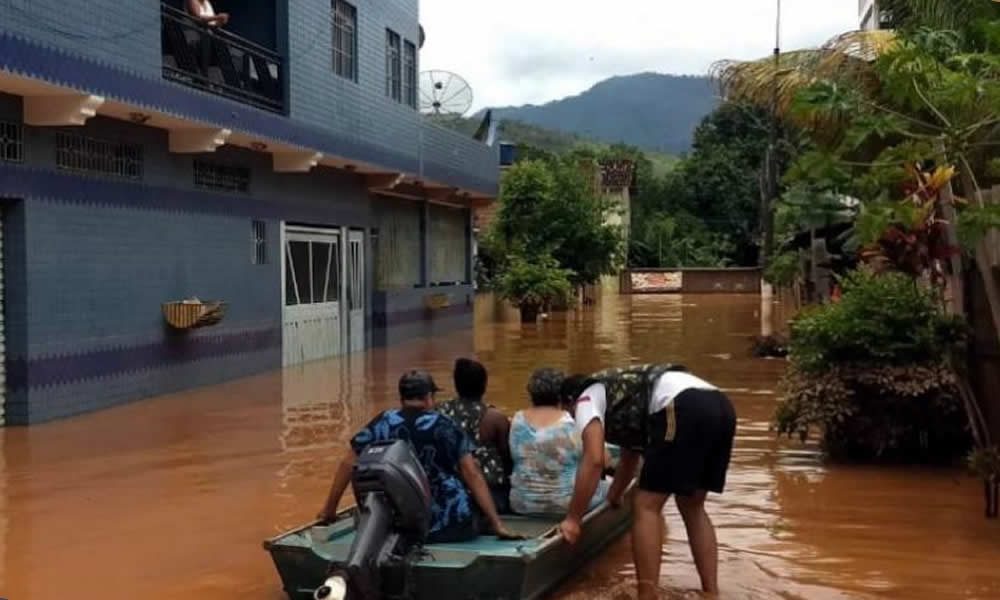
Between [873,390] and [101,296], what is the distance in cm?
911

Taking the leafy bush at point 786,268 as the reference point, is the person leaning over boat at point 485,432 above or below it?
below

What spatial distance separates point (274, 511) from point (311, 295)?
13.0 metres

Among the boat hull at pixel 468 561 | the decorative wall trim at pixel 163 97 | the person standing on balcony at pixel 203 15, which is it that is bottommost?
the boat hull at pixel 468 561

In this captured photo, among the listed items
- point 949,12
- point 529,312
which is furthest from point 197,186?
point 529,312

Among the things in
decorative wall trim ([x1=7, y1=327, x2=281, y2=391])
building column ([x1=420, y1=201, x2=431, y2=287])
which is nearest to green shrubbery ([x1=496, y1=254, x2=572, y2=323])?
building column ([x1=420, y1=201, x2=431, y2=287])

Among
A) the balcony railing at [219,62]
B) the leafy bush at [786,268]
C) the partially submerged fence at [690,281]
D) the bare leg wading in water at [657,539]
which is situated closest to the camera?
the bare leg wading in water at [657,539]

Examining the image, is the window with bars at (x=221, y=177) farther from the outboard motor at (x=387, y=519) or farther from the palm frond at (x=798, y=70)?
the outboard motor at (x=387, y=519)

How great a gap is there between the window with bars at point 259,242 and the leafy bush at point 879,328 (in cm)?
1091

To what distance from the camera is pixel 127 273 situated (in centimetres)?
1512

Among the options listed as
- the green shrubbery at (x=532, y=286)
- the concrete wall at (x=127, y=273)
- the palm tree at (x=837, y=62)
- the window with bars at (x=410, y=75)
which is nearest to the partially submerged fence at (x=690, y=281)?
the green shrubbery at (x=532, y=286)

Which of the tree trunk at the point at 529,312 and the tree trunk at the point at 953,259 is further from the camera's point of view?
the tree trunk at the point at 529,312

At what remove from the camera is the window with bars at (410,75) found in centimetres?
2584

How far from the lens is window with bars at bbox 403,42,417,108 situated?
2584 centimetres

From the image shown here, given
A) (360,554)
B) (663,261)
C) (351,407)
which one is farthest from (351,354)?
(663,261)
